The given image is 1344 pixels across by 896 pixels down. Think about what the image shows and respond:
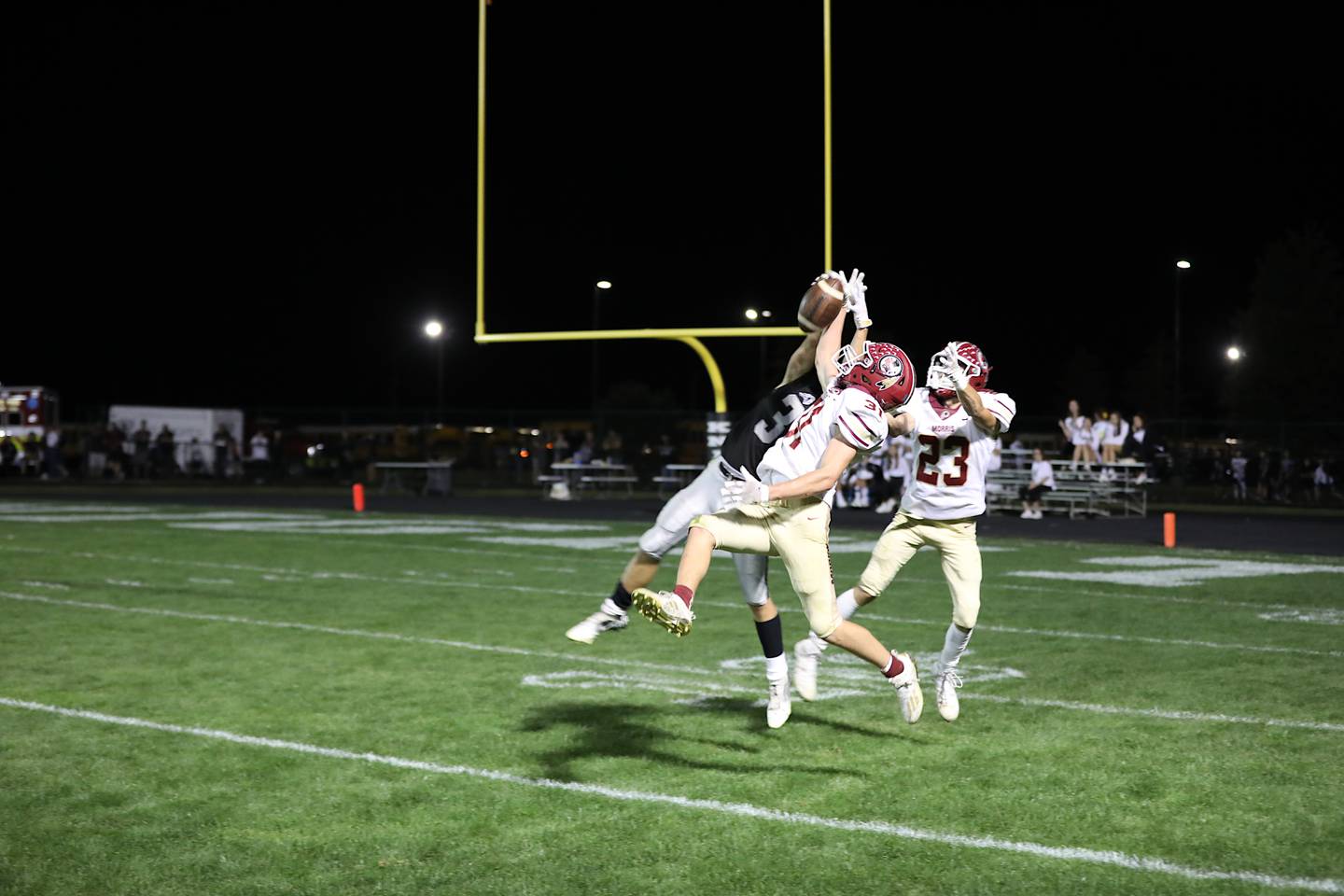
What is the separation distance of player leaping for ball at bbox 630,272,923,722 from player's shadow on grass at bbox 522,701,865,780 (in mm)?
593

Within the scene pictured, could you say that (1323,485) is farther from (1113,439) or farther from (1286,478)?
(1113,439)

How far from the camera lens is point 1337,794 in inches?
198

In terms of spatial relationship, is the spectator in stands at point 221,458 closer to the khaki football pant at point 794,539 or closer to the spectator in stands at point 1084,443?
the spectator in stands at point 1084,443

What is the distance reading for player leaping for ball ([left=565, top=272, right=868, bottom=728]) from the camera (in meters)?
6.16

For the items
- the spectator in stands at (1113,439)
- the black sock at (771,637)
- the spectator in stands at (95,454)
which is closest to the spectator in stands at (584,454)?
the spectator in stands at (1113,439)

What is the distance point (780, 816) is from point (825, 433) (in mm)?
1692

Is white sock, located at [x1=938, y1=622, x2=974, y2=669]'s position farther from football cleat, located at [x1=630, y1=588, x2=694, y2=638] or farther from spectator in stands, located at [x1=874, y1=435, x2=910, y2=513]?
spectator in stands, located at [x1=874, y1=435, x2=910, y2=513]

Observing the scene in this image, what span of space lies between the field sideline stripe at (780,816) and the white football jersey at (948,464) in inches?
90.7

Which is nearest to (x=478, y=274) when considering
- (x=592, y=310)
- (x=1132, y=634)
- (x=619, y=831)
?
(x=592, y=310)

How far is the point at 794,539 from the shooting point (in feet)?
18.7

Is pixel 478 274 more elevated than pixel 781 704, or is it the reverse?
pixel 478 274

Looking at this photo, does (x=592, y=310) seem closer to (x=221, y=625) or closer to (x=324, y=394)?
(x=221, y=625)

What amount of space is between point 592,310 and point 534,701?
1582 cm

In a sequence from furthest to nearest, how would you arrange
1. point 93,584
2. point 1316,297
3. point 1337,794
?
point 1316,297, point 93,584, point 1337,794
